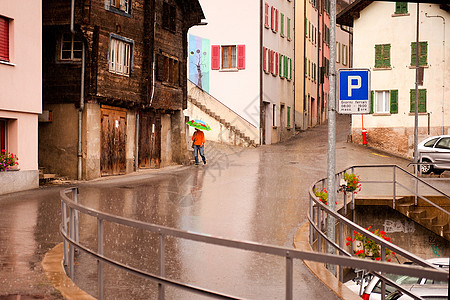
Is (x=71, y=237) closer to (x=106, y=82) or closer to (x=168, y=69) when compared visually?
(x=106, y=82)

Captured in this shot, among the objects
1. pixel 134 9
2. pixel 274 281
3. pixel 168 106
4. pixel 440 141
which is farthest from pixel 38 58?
pixel 440 141

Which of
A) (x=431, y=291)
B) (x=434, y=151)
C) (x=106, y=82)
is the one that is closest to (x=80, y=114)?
(x=106, y=82)

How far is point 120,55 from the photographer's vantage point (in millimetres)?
28641

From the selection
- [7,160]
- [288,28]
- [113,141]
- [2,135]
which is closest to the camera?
[7,160]

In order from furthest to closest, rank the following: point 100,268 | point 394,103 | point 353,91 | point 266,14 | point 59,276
Result: point 266,14 → point 394,103 → point 353,91 → point 59,276 → point 100,268

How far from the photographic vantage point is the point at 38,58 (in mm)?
22531

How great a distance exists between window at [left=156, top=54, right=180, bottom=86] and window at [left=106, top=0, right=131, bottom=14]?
3178 mm

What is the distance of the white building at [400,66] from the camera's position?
4128 cm

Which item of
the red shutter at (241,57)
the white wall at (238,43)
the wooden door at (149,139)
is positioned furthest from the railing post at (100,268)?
the red shutter at (241,57)

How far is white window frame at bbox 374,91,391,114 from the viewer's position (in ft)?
142

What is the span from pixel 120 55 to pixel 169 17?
16.6 ft

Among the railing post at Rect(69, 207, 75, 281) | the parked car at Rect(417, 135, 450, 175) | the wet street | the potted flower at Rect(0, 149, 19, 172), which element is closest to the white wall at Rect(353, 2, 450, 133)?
the parked car at Rect(417, 135, 450, 175)

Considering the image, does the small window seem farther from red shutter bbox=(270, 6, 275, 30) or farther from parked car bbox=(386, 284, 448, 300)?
parked car bbox=(386, 284, 448, 300)

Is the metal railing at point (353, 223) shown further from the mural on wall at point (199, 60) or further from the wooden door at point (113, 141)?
the mural on wall at point (199, 60)
